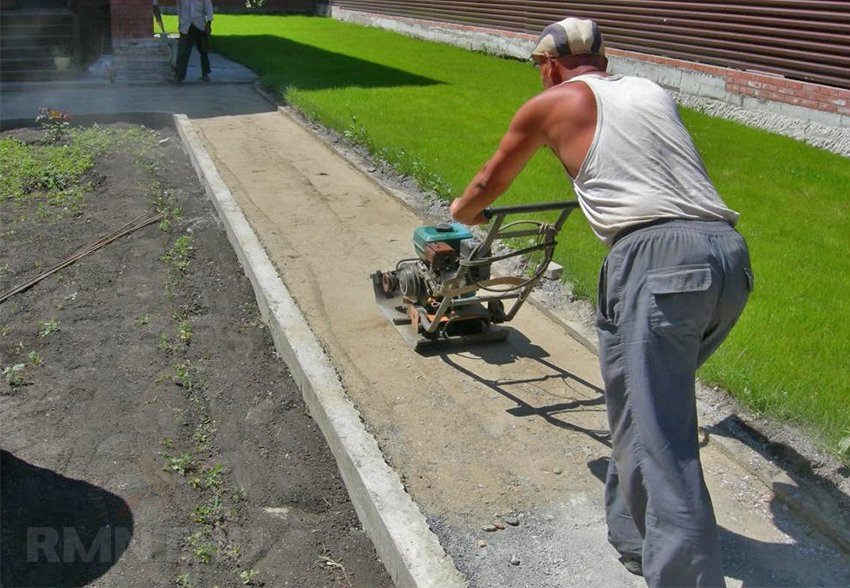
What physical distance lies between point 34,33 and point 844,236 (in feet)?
51.6

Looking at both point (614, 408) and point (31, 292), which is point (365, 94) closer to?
point (31, 292)

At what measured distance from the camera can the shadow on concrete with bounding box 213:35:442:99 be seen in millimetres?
15711

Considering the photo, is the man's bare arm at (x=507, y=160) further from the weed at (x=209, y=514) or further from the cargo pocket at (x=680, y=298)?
the weed at (x=209, y=514)

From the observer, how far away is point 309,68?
17.6 meters

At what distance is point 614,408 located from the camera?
3.16 m

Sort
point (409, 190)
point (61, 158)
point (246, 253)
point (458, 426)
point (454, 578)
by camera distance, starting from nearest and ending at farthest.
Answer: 1. point (454, 578)
2. point (458, 426)
3. point (246, 253)
4. point (409, 190)
5. point (61, 158)

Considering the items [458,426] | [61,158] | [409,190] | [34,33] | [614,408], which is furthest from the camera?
[34,33]

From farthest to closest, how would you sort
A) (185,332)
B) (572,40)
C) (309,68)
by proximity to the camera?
(309,68), (185,332), (572,40)

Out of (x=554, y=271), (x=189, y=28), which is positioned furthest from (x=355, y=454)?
(x=189, y=28)

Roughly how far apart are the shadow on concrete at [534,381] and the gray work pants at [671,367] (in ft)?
4.94

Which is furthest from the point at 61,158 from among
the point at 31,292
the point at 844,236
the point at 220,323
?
the point at 844,236

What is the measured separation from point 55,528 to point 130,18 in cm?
1447

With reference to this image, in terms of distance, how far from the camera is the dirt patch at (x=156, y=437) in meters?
3.80

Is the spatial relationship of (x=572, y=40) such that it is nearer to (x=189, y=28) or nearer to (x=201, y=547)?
(x=201, y=547)
